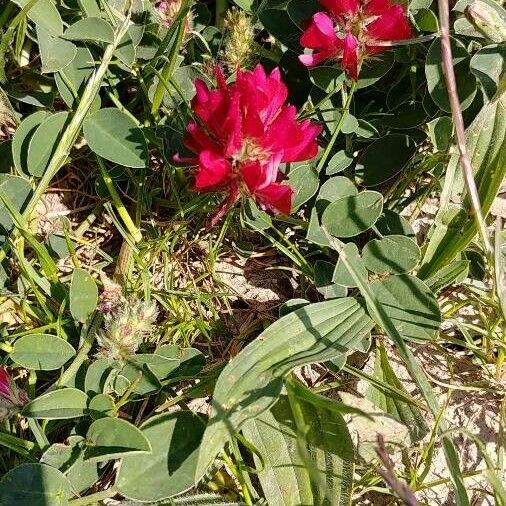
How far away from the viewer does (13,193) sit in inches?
55.1

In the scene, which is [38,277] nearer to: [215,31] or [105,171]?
[105,171]

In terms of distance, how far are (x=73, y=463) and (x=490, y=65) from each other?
3.19ft

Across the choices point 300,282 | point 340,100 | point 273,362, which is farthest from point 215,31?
point 273,362

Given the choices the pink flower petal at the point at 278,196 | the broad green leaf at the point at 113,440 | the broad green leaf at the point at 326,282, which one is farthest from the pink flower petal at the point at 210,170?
the broad green leaf at the point at 113,440

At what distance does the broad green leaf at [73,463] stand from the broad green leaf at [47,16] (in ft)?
2.38

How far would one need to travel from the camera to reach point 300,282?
1577 mm

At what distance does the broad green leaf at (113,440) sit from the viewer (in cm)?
121

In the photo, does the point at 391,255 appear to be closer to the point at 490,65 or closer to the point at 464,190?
the point at 464,190

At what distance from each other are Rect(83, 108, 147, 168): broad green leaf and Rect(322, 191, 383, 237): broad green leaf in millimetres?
355

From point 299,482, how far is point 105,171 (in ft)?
2.23

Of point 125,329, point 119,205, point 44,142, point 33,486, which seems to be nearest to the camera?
point 33,486

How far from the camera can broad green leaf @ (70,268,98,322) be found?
4.52 feet

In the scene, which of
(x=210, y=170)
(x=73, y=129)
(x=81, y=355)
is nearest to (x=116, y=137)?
(x=73, y=129)

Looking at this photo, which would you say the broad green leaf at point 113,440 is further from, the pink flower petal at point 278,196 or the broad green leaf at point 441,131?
the broad green leaf at point 441,131
